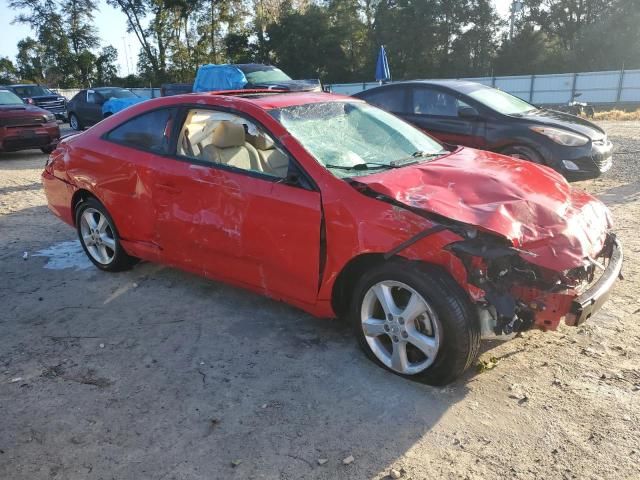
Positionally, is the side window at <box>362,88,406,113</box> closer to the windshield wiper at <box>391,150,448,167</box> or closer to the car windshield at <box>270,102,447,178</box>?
the car windshield at <box>270,102,447,178</box>

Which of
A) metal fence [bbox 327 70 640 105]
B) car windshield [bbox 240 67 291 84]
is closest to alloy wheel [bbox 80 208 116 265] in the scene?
car windshield [bbox 240 67 291 84]

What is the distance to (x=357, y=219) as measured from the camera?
3.13 m

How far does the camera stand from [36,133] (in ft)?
38.4

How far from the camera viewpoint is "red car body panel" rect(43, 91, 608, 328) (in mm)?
2992

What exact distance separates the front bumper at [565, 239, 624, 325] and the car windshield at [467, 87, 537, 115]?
4.68 metres

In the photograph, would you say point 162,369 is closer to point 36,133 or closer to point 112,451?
point 112,451

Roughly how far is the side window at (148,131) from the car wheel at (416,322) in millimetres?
2094

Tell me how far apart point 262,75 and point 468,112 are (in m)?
7.91

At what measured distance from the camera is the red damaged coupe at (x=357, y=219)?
9.34 ft

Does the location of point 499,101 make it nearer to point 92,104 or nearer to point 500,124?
point 500,124

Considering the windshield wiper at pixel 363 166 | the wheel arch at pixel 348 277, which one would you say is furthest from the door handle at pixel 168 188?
the wheel arch at pixel 348 277

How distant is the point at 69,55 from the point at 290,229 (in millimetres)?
47386

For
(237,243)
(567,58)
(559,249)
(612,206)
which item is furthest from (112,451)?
(567,58)

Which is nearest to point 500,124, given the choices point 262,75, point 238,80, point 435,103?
point 435,103
